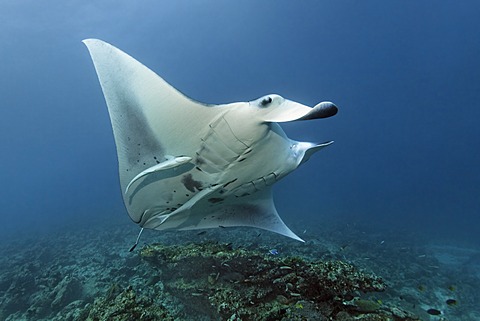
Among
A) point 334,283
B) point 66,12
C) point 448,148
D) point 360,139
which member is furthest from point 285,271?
point 448,148

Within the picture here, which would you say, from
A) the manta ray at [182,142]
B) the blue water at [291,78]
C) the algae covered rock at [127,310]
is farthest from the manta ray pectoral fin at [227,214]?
the blue water at [291,78]

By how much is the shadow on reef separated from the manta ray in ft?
3.26

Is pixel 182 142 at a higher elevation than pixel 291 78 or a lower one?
lower

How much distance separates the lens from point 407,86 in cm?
6938

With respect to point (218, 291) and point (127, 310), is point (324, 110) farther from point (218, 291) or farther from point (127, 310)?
point (127, 310)

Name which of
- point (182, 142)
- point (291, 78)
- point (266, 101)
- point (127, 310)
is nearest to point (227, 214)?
point (182, 142)

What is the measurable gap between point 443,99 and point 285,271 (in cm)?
9113

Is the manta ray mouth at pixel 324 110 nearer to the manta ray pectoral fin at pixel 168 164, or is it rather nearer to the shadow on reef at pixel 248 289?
the manta ray pectoral fin at pixel 168 164

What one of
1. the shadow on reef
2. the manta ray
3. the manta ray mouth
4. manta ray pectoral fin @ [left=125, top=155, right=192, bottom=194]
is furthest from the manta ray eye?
the shadow on reef

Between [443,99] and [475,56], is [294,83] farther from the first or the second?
[443,99]

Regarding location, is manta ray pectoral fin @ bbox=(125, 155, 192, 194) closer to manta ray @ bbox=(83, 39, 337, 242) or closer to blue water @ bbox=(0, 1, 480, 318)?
manta ray @ bbox=(83, 39, 337, 242)

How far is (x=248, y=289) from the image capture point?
3.26 meters

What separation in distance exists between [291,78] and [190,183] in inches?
2667

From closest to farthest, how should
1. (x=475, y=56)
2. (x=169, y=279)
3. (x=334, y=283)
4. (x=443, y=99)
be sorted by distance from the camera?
(x=334, y=283) < (x=169, y=279) < (x=475, y=56) < (x=443, y=99)
